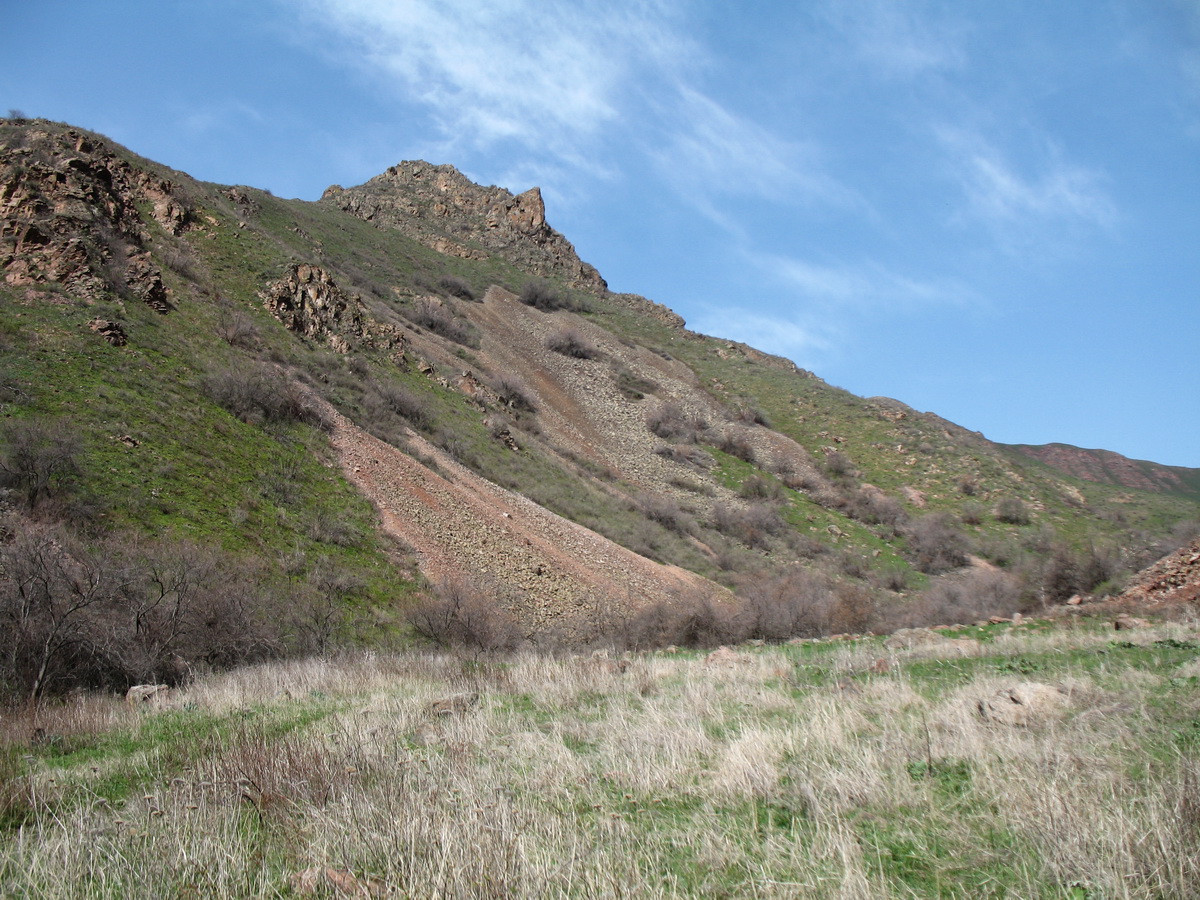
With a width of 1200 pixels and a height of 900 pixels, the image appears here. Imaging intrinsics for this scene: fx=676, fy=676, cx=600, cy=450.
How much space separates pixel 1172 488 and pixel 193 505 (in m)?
92.8

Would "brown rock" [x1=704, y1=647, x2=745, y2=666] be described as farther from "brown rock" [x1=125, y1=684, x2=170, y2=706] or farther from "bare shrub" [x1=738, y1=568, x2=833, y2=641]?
"brown rock" [x1=125, y1=684, x2=170, y2=706]

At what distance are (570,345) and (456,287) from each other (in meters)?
8.81

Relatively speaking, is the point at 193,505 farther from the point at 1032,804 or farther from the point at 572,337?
the point at 572,337

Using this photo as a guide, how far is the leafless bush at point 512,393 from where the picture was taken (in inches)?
1265

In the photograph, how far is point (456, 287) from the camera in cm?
4469

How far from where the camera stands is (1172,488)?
73.7 meters

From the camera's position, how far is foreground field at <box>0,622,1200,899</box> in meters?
2.72

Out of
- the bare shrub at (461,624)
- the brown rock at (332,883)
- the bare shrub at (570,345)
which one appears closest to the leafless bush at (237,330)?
the bare shrub at (461,624)

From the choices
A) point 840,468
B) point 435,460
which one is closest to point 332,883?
point 435,460

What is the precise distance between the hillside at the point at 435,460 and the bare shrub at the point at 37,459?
0.05 meters

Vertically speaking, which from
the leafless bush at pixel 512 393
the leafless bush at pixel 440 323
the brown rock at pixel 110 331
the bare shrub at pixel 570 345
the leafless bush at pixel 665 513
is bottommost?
the leafless bush at pixel 665 513

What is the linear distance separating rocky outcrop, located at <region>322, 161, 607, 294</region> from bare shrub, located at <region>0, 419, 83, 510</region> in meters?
45.7

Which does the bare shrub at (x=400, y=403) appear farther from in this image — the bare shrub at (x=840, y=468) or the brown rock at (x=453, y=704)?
the bare shrub at (x=840, y=468)

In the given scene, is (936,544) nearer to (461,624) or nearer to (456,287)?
(461,624)
